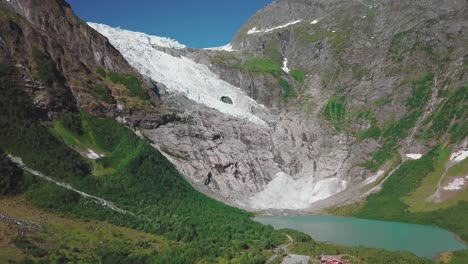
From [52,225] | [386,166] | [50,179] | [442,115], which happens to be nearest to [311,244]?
[52,225]

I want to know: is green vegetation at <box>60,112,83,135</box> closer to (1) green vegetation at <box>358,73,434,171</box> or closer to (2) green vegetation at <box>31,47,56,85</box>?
(2) green vegetation at <box>31,47,56,85</box>

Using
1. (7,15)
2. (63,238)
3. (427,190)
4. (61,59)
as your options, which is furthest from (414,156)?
(7,15)

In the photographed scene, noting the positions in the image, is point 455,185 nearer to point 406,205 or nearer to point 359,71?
point 406,205

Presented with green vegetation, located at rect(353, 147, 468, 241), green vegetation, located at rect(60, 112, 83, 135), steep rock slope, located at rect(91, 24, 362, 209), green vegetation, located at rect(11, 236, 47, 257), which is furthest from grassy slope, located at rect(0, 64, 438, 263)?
green vegetation, located at rect(353, 147, 468, 241)

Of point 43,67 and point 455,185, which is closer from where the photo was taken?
point 455,185

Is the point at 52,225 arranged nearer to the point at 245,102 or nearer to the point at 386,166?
the point at 386,166

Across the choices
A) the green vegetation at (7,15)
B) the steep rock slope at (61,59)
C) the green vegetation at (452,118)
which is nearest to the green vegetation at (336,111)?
the green vegetation at (452,118)

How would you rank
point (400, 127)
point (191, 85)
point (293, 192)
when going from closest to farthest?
1. point (293, 192)
2. point (400, 127)
3. point (191, 85)
